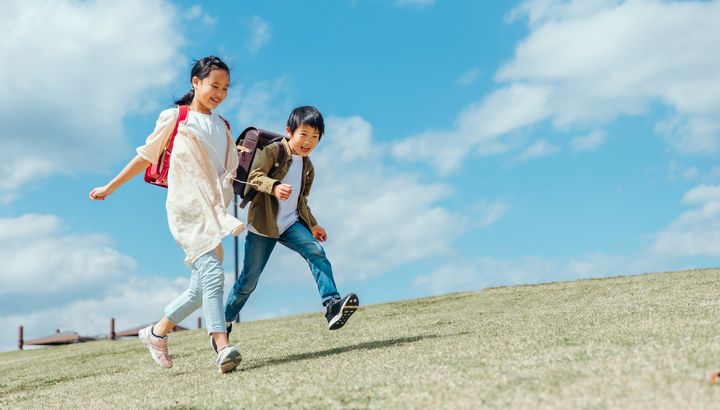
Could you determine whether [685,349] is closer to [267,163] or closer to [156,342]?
[267,163]

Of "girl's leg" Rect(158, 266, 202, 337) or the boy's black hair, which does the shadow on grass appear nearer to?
"girl's leg" Rect(158, 266, 202, 337)

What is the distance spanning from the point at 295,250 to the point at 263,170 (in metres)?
0.73

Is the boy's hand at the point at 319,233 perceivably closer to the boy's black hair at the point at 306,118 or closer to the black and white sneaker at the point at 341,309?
the black and white sneaker at the point at 341,309

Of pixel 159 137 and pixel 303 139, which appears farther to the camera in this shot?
pixel 303 139

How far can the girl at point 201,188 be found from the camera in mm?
4785

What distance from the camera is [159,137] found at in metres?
5.01

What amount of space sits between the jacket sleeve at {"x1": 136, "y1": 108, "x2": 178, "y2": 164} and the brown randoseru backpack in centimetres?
60

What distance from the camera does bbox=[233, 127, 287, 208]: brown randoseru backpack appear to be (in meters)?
5.39

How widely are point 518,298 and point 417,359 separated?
6464 mm

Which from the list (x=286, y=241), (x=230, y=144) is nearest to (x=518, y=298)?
(x=286, y=241)

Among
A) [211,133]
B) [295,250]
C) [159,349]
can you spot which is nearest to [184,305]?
[159,349]

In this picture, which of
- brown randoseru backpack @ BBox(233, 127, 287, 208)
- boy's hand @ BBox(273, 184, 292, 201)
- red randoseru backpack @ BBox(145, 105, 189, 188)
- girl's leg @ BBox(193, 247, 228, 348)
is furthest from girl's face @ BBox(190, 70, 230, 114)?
girl's leg @ BBox(193, 247, 228, 348)

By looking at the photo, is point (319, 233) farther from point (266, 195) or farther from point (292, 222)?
point (266, 195)

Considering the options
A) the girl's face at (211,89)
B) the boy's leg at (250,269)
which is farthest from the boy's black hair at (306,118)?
the boy's leg at (250,269)
